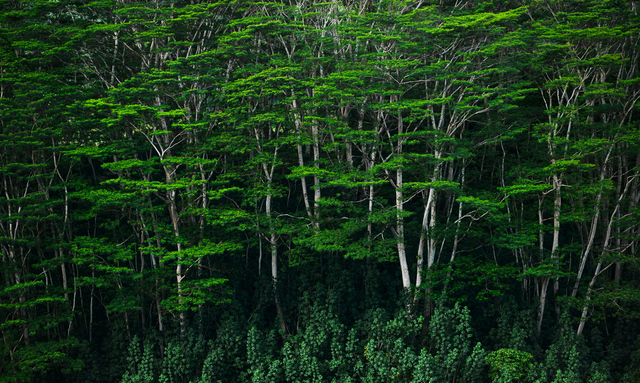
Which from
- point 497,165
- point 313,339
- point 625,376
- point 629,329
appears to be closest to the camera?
point 625,376

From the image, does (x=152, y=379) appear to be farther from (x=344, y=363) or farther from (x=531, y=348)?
(x=531, y=348)

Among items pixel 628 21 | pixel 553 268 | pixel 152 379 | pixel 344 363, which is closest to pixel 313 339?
pixel 344 363

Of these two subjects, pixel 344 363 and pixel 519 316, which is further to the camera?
pixel 519 316

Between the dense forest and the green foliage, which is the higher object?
the dense forest

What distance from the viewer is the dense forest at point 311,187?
1347 centimetres

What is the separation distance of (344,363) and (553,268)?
683cm

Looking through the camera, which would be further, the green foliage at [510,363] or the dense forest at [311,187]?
the dense forest at [311,187]

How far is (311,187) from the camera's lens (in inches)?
598

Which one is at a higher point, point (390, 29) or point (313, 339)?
point (390, 29)

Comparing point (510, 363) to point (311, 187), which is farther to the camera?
point (311, 187)

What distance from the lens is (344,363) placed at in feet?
44.8

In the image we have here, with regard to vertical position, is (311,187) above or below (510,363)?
above

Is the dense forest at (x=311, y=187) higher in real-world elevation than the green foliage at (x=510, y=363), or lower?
higher

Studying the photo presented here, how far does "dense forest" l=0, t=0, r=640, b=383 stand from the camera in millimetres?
13469
